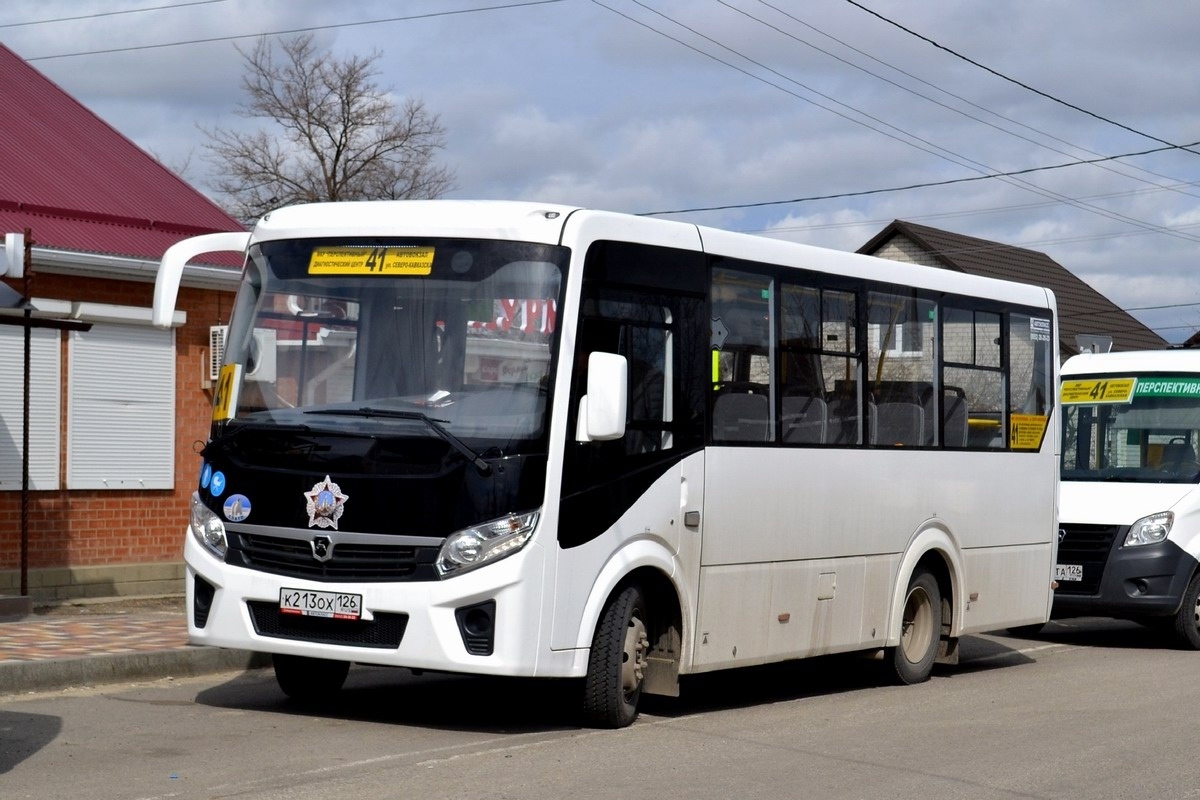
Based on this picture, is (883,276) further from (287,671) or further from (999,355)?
(287,671)

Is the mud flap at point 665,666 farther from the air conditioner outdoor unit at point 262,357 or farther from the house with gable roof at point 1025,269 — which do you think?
the house with gable roof at point 1025,269

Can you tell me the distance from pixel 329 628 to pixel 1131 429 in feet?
34.2

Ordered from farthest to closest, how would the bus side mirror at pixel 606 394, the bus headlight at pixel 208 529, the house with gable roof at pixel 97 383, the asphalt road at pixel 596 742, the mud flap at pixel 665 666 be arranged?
the house with gable roof at pixel 97 383
the mud flap at pixel 665 666
the bus headlight at pixel 208 529
the bus side mirror at pixel 606 394
the asphalt road at pixel 596 742

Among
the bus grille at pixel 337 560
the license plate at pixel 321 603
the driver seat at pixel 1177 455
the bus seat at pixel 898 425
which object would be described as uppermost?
the bus seat at pixel 898 425

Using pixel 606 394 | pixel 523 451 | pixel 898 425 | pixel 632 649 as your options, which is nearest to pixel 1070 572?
pixel 898 425

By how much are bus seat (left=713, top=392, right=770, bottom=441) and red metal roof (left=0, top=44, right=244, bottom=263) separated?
27.5 ft

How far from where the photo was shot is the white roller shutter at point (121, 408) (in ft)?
54.9

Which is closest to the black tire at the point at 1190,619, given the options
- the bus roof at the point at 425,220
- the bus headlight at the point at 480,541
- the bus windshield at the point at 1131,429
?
the bus windshield at the point at 1131,429

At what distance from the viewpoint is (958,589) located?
12.4 m

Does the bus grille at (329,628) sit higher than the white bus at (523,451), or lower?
lower

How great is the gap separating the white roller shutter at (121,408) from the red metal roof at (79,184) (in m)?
0.96

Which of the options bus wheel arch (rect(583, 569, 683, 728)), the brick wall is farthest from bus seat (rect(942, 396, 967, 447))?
the brick wall

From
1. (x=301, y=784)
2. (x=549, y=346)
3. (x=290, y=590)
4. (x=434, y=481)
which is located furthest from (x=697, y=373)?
(x=301, y=784)

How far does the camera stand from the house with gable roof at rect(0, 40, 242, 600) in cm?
1608
